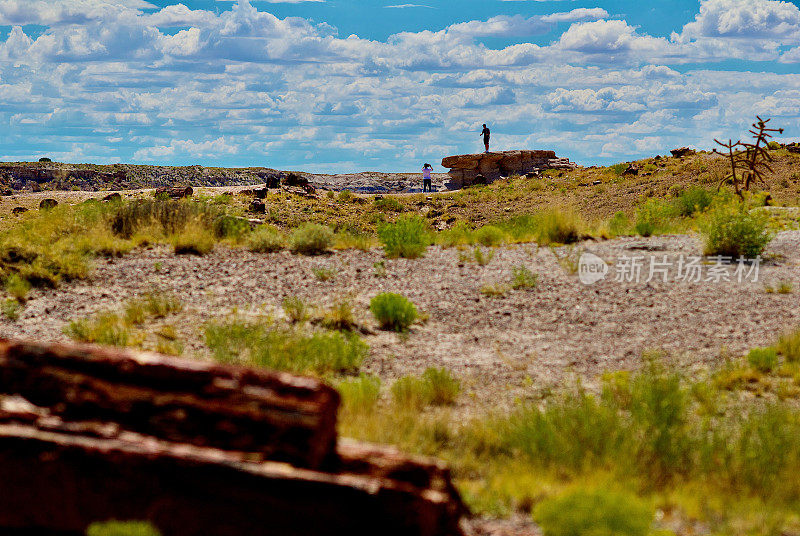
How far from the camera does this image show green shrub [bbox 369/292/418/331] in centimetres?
936

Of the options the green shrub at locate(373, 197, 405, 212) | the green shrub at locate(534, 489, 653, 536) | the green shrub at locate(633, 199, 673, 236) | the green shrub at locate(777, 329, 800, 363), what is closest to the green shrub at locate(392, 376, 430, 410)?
the green shrub at locate(534, 489, 653, 536)

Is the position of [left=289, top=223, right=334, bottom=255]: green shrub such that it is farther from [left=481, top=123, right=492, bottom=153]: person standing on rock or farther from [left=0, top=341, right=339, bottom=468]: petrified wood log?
[left=481, top=123, right=492, bottom=153]: person standing on rock

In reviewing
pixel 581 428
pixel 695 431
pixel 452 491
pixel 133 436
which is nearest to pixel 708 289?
pixel 695 431

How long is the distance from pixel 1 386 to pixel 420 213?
28.8 m

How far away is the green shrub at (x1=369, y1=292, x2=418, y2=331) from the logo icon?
2.96 metres

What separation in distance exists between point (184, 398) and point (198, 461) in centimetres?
38

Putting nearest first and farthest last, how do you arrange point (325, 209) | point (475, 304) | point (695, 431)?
1. point (695, 431)
2. point (475, 304)
3. point (325, 209)

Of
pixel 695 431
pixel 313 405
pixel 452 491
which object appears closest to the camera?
pixel 313 405

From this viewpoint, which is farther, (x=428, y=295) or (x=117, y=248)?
(x=117, y=248)

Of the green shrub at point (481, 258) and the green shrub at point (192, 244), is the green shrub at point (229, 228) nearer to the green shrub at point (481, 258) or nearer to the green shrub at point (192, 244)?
the green shrub at point (192, 244)

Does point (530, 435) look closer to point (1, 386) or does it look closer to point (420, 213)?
point (1, 386)

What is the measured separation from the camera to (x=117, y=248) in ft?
42.8

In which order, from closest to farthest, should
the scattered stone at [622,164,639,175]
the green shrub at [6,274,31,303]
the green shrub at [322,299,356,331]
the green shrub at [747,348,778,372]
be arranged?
the green shrub at [747,348,778,372]
the green shrub at [322,299,356,331]
the green shrub at [6,274,31,303]
the scattered stone at [622,164,639,175]

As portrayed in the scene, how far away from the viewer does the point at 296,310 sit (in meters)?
9.70
